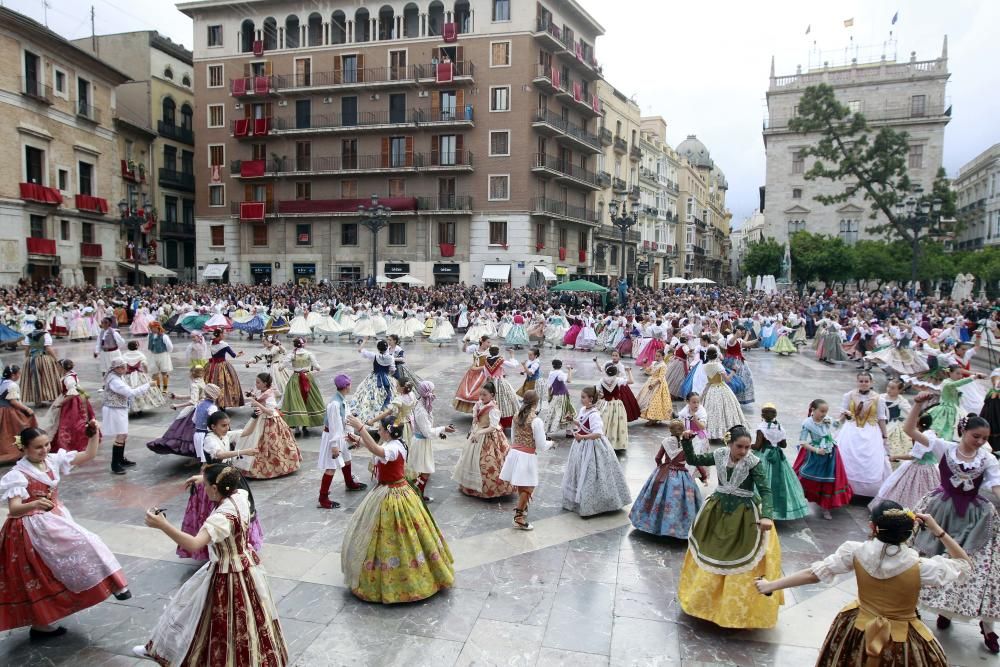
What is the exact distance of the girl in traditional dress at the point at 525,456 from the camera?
6.96m

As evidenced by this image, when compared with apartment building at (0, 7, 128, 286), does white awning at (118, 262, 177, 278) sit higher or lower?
lower

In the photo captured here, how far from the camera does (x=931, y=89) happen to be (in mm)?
56969

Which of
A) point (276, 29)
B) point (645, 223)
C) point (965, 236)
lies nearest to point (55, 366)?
point (276, 29)

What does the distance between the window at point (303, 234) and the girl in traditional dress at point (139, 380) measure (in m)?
32.1

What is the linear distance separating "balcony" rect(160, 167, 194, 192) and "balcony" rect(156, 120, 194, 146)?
2315mm

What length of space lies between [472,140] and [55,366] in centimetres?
3163

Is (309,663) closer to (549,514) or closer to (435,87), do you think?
(549,514)

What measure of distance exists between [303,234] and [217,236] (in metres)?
6.87

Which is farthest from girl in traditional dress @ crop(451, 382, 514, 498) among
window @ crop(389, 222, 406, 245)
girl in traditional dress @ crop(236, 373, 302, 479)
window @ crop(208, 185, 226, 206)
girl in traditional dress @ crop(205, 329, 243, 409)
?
window @ crop(208, 185, 226, 206)

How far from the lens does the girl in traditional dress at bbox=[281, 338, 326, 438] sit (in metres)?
10.6

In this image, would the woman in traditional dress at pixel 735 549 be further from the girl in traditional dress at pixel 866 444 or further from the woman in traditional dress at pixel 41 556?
the woman in traditional dress at pixel 41 556

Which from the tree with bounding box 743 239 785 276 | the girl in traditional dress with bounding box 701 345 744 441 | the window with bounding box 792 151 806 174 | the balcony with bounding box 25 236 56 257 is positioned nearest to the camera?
the girl in traditional dress with bounding box 701 345 744 441

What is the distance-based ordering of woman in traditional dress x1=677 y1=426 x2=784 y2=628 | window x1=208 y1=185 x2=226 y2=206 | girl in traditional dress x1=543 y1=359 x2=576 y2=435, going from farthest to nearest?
window x1=208 y1=185 x2=226 y2=206 → girl in traditional dress x1=543 y1=359 x2=576 y2=435 → woman in traditional dress x1=677 y1=426 x2=784 y2=628

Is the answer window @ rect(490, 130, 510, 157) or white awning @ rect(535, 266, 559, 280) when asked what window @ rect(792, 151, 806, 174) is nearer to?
white awning @ rect(535, 266, 559, 280)
